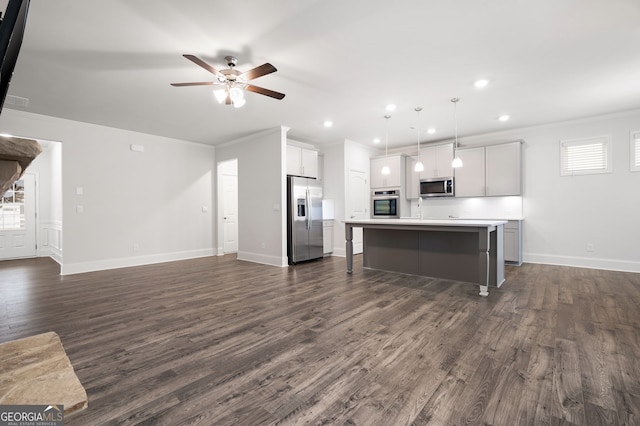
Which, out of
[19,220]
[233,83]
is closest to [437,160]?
[233,83]

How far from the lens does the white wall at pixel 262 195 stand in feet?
18.5

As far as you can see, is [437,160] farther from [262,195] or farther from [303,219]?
[262,195]

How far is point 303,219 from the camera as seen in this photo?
602 centimetres

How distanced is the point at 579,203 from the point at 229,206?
294 inches

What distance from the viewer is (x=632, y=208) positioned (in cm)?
486

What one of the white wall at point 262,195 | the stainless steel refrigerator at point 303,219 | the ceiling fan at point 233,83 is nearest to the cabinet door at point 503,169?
the stainless steel refrigerator at point 303,219

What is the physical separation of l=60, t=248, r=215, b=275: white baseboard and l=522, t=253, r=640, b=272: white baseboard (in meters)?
7.04

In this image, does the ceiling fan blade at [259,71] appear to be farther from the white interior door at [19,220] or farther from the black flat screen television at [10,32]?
the white interior door at [19,220]

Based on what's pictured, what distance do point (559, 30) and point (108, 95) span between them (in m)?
5.24

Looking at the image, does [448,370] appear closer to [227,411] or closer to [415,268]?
[227,411]

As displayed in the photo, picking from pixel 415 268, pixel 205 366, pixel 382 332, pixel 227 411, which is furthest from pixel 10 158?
pixel 415 268

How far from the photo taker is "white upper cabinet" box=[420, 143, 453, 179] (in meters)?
6.40

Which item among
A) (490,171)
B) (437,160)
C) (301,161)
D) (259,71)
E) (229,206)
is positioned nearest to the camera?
(259,71)

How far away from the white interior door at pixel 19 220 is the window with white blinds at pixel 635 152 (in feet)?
40.2
